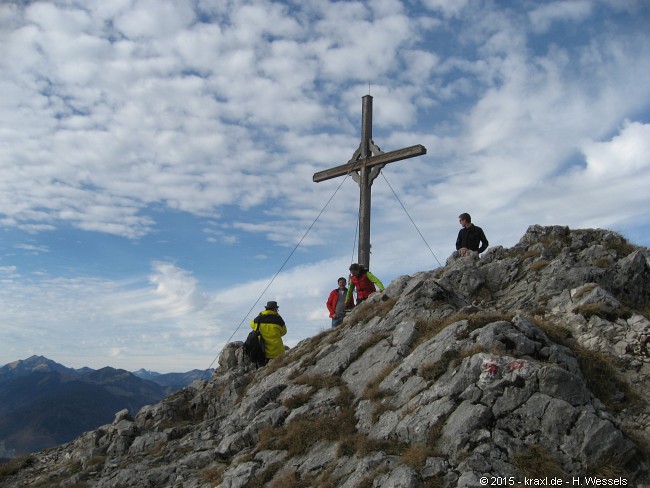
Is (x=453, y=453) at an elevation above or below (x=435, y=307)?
below

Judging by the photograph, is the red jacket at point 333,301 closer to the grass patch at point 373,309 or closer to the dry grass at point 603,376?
the grass patch at point 373,309

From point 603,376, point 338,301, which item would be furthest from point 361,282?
point 603,376

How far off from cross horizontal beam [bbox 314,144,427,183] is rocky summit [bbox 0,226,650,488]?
4.49 metres

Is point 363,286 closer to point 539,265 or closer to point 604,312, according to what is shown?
point 539,265

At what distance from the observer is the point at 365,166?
72.3ft

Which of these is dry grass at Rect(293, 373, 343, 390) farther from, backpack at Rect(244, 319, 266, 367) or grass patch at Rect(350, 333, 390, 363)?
backpack at Rect(244, 319, 266, 367)

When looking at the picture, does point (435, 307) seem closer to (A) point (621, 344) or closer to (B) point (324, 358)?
(B) point (324, 358)

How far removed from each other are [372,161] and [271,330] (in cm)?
843

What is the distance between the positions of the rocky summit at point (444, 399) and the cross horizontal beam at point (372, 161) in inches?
177

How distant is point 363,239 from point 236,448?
A: 10.8 metres

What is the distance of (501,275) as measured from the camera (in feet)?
56.5

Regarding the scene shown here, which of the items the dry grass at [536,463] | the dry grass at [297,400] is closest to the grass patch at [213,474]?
the dry grass at [297,400]

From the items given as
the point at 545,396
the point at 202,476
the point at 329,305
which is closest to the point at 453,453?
the point at 545,396

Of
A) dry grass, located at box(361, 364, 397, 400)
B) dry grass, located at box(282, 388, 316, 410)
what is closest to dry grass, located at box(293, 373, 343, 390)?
dry grass, located at box(282, 388, 316, 410)
